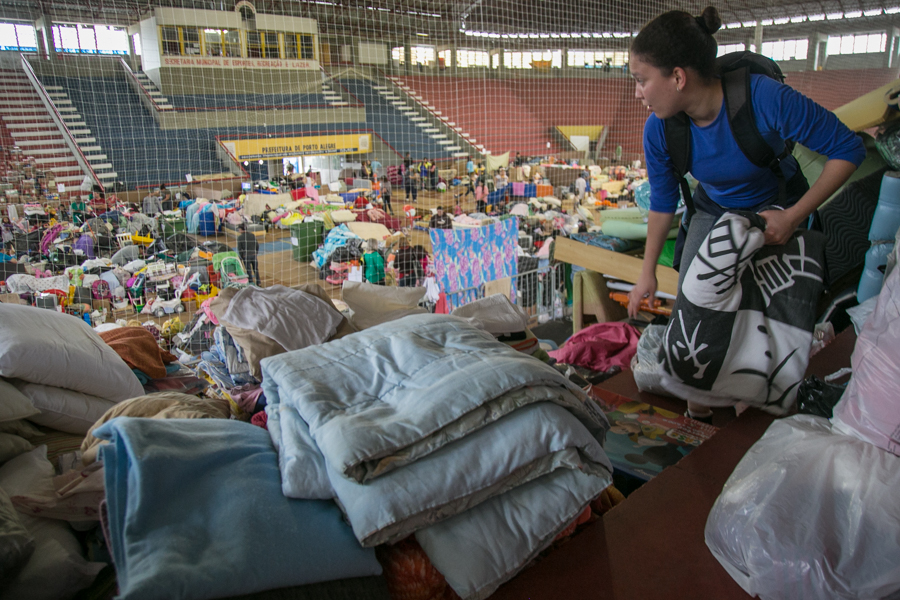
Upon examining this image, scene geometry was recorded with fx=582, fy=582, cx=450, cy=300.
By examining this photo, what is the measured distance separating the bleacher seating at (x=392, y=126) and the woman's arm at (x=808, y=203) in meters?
12.7

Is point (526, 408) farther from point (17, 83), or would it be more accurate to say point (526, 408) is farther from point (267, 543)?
Answer: point (17, 83)

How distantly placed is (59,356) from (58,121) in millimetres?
10365

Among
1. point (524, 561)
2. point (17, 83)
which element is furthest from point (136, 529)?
point (17, 83)

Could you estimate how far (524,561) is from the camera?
2.95ft

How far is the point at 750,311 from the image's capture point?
4.61 feet

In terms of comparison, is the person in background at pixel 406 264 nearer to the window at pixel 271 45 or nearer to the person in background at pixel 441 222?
the person in background at pixel 441 222

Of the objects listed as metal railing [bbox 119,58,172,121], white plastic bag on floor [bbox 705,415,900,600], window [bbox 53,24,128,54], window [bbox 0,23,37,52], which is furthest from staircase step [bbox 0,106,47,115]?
white plastic bag on floor [bbox 705,415,900,600]

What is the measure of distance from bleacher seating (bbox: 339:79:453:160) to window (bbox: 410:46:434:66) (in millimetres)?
1749

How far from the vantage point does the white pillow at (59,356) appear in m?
1.30

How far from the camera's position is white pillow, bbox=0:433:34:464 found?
1.10 m

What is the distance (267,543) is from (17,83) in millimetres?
12452

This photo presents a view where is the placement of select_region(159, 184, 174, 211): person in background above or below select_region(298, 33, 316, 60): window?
below

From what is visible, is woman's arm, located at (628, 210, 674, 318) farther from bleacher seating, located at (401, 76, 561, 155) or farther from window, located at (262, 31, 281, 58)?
bleacher seating, located at (401, 76, 561, 155)

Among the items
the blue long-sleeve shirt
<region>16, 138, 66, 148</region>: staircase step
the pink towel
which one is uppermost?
<region>16, 138, 66, 148</region>: staircase step
